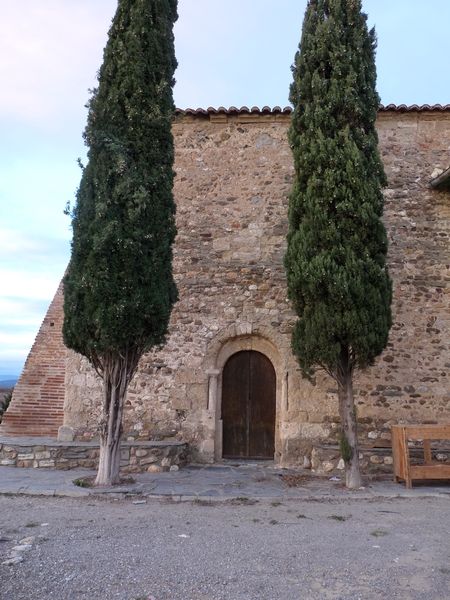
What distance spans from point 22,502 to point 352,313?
470cm

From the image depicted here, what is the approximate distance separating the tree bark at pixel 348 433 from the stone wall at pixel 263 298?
1.66m

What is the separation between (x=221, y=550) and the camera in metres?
4.33

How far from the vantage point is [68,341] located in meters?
7.05

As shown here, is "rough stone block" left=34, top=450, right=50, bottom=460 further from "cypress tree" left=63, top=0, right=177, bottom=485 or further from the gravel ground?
the gravel ground

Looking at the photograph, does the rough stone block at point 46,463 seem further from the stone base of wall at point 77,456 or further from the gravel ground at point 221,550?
the gravel ground at point 221,550

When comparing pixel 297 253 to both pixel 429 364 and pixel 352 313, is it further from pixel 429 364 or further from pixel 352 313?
pixel 429 364

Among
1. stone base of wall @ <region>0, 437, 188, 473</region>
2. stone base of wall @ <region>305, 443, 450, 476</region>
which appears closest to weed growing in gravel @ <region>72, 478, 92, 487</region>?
stone base of wall @ <region>0, 437, 188, 473</region>

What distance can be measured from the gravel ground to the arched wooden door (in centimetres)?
313

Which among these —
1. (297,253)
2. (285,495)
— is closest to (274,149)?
(297,253)

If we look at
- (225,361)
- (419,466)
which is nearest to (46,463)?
(225,361)

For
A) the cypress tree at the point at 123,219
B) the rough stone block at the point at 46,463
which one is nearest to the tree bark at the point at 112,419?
the cypress tree at the point at 123,219

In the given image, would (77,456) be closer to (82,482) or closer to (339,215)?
(82,482)

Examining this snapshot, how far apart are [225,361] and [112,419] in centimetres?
308

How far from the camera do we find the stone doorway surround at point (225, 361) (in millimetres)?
9195
